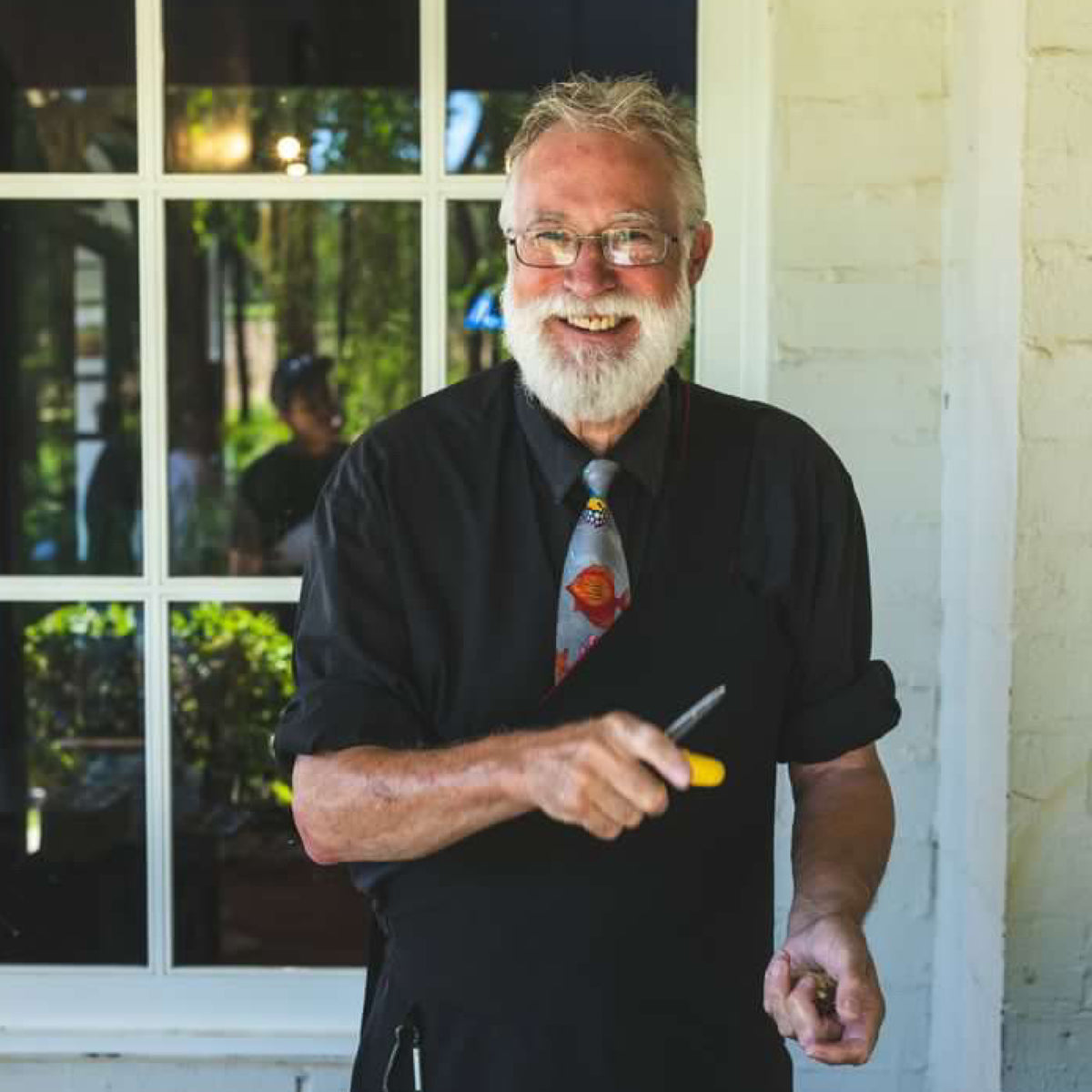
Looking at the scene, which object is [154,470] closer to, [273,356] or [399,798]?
[399,798]

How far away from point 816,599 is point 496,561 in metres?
0.36

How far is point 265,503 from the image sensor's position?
3209mm

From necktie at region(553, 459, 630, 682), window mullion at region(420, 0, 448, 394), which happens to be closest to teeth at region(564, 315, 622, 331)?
necktie at region(553, 459, 630, 682)

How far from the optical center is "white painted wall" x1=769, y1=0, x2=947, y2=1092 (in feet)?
8.08

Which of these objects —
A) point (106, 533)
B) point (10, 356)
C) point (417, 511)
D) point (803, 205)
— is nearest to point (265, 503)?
point (106, 533)

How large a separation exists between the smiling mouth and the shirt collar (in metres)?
0.10

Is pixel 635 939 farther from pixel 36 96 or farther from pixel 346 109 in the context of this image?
pixel 36 96

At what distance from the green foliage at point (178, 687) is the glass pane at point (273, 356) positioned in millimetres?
159

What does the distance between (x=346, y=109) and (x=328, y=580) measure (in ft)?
5.21

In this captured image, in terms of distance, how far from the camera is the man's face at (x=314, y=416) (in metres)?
3.45

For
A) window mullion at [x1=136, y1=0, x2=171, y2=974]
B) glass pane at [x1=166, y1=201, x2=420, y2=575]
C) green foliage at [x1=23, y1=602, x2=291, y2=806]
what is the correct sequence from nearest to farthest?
window mullion at [x1=136, y1=0, x2=171, y2=974] → green foliage at [x1=23, y1=602, x2=291, y2=806] → glass pane at [x1=166, y1=201, x2=420, y2=575]

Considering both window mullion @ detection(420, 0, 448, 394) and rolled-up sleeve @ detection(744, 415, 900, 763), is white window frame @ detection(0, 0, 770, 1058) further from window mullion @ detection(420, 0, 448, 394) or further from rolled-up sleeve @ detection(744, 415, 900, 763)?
rolled-up sleeve @ detection(744, 415, 900, 763)

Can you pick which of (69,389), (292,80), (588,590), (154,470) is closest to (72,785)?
(154,470)

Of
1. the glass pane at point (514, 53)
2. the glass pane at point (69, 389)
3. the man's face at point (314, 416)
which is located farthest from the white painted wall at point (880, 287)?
the man's face at point (314, 416)
